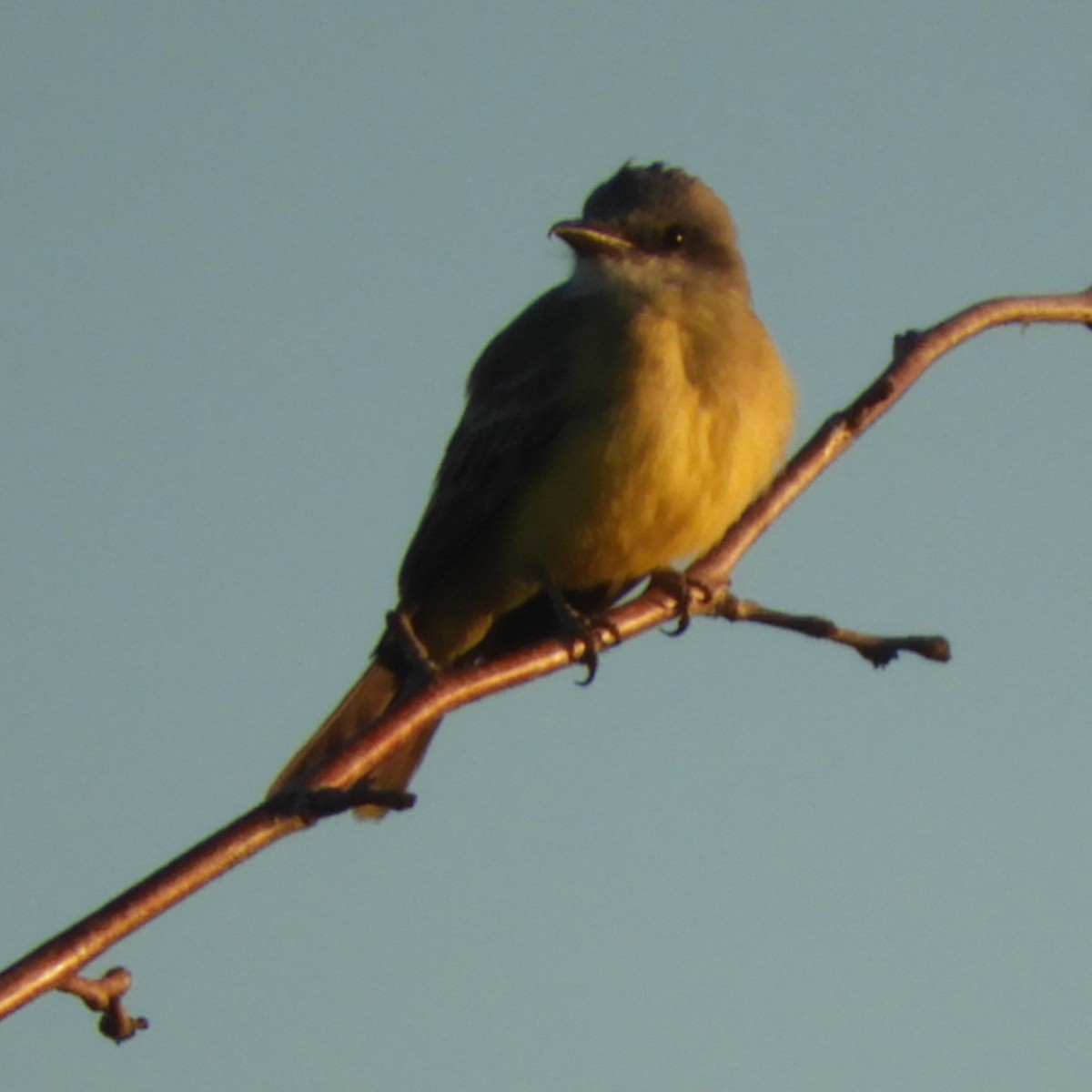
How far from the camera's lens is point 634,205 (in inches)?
324

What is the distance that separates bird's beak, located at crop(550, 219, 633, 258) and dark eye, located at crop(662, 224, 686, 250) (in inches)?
8.5

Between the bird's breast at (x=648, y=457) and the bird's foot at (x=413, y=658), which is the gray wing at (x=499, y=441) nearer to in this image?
the bird's breast at (x=648, y=457)

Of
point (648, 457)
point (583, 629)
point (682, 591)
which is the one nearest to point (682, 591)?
point (682, 591)

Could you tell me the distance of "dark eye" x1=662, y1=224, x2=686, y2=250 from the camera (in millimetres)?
8172

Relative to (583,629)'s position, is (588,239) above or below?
above

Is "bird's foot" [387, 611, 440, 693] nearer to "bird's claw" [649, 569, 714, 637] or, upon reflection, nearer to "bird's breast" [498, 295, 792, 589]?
"bird's claw" [649, 569, 714, 637]

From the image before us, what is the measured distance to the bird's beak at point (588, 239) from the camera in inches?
311

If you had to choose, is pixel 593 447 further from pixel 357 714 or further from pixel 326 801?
pixel 326 801

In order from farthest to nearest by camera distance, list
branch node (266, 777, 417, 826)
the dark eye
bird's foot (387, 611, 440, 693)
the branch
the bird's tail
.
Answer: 1. the dark eye
2. the bird's tail
3. bird's foot (387, 611, 440, 693)
4. branch node (266, 777, 417, 826)
5. the branch

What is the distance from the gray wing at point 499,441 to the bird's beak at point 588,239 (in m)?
0.19

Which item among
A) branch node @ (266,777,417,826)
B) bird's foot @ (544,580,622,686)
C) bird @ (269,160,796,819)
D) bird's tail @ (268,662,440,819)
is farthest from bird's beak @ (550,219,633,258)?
branch node @ (266,777,417,826)

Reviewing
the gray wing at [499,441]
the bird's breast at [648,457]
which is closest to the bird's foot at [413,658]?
the bird's breast at [648,457]

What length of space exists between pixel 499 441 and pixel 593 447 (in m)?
0.59

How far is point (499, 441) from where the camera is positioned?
751cm
